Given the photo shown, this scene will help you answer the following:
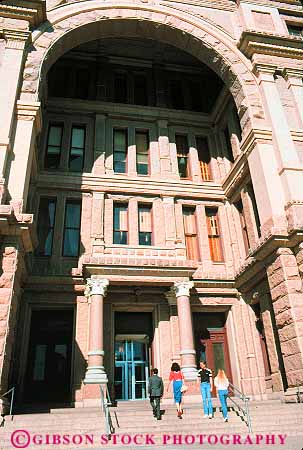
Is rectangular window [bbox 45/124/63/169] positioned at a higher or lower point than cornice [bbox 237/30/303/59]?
lower

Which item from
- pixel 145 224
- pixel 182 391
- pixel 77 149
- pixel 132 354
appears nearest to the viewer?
pixel 182 391

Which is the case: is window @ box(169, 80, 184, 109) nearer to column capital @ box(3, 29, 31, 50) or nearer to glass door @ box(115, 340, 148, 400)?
column capital @ box(3, 29, 31, 50)

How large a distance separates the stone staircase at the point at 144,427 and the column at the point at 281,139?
7059 millimetres

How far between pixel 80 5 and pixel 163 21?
383 centimetres

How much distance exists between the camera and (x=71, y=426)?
8.43 meters

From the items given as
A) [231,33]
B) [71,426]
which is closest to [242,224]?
[231,33]

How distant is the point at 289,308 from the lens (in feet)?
37.9

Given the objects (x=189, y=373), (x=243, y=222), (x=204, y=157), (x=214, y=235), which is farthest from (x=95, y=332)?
(x=204, y=157)

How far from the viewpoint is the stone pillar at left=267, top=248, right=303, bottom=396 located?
11086 mm

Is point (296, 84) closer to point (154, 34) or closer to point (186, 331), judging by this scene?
point (154, 34)

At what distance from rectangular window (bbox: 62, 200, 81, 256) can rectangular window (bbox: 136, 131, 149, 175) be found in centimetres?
375

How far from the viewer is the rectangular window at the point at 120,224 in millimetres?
16880

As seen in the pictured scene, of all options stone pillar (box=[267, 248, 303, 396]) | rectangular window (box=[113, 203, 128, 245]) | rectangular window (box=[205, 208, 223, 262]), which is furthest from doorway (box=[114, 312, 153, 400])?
stone pillar (box=[267, 248, 303, 396])

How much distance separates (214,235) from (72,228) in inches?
264
